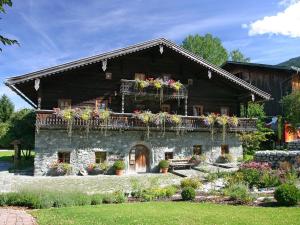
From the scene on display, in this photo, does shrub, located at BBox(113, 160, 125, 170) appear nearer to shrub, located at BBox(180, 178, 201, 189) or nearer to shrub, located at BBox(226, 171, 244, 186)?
shrub, located at BBox(180, 178, 201, 189)

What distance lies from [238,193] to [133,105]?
14827 mm

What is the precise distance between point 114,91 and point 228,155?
1021 centimetres

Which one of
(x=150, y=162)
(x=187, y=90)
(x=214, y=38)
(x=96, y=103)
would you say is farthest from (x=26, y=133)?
(x=214, y=38)

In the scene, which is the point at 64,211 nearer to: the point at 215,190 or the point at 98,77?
the point at 215,190

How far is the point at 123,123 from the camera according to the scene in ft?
83.8

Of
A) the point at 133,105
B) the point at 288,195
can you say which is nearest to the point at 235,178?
the point at 288,195

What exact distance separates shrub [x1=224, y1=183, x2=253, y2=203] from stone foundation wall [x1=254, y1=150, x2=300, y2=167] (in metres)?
5.95

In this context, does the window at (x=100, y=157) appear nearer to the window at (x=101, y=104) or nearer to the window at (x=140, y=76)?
the window at (x=101, y=104)

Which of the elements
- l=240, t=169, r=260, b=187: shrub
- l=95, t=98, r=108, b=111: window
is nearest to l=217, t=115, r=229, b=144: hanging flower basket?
l=95, t=98, r=108, b=111: window

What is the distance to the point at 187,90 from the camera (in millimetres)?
28594

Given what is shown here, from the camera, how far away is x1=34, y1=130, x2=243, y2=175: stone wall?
2423 centimetres

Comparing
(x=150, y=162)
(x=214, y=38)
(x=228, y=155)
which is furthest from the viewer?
(x=214, y=38)

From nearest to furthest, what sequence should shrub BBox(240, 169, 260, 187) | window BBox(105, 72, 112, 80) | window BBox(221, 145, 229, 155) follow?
1. shrub BBox(240, 169, 260, 187)
2. window BBox(105, 72, 112, 80)
3. window BBox(221, 145, 229, 155)

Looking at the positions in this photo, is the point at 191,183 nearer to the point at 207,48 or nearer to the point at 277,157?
the point at 277,157
